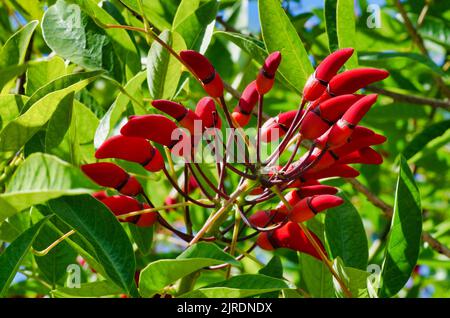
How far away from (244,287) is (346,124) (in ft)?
1.07

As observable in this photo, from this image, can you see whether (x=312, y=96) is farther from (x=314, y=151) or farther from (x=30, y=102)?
(x=30, y=102)

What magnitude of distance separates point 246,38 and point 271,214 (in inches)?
14.9

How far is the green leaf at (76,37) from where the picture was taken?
1.55 m

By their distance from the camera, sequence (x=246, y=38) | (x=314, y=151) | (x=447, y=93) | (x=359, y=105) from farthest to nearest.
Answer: (x=447, y=93)
(x=246, y=38)
(x=314, y=151)
(x=359, y=105)

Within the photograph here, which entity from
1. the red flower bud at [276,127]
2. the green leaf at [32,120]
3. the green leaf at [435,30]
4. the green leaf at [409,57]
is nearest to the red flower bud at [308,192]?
the red flower bud at [276,127]

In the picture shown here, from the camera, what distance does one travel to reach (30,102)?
4.35 feet

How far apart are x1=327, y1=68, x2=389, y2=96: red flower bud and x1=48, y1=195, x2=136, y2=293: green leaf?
1.49ft

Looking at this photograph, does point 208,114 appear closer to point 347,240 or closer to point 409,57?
point 347,240

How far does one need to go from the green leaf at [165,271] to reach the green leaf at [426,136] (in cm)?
116

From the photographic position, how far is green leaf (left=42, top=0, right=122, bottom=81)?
155 cm

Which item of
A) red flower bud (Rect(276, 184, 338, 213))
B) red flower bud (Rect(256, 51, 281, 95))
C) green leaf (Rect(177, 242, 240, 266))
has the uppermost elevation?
red flower bud (Rect(256, 51, 281, 95))

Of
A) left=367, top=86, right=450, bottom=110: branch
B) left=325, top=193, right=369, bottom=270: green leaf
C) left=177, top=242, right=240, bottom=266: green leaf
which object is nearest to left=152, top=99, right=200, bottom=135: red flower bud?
left=177, top=242, right=240, bottom=266: green leaf

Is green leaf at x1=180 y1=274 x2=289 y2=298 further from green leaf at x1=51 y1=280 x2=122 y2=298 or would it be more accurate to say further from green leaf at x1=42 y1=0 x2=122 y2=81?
green leaf at x1=42 y1=0 x2=122 y2=81
